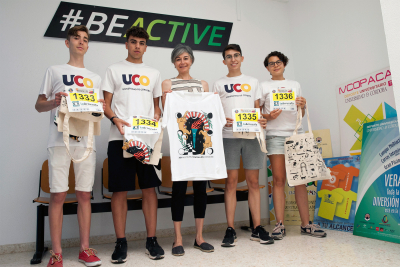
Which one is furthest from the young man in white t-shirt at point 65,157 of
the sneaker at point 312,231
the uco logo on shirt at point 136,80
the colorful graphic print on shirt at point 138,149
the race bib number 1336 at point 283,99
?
the sneaker at point 312,231

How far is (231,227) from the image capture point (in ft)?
9.06

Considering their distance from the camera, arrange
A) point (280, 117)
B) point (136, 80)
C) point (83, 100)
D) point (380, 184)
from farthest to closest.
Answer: point (280, 117)
point (380, 184)
point (136, 80)
point (83, 100)

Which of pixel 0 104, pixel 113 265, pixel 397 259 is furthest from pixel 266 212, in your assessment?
pixel 0 104

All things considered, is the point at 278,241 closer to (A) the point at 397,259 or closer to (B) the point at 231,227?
(B) the point at 231,227

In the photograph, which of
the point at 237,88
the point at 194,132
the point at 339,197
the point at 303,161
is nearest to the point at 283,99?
the point at 237,88

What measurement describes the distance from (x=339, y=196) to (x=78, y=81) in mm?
2926

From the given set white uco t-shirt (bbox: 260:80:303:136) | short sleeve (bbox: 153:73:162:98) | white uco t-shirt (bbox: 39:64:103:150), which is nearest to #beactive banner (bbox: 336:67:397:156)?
white uco t-shirt (bbox: 260:80:303:136)

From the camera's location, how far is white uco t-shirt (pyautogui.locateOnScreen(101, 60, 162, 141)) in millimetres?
2463

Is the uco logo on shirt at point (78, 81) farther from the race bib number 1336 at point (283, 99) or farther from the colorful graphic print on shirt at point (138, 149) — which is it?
the race bib number 1336 at point (283, 99)

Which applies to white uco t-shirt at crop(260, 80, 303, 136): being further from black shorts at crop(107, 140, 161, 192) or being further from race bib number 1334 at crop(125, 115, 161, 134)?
black shorts at crop(107, 140, 161, 192)

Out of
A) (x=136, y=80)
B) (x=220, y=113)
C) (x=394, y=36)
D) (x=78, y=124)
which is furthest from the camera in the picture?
(x=220, y=113)

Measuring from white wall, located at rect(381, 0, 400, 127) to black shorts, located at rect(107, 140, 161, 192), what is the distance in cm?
189

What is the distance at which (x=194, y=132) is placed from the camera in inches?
99.7

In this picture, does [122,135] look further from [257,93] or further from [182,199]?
[257,93]
